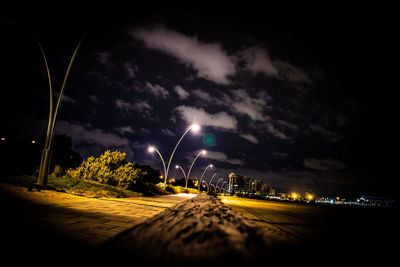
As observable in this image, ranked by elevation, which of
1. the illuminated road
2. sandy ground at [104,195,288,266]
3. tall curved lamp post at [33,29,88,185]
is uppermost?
tall curved lamp post at [33,29,88,185]

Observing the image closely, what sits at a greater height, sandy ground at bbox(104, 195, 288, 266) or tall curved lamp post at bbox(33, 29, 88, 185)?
tall curved lamp post at bbox(33, 29, 88, 185)

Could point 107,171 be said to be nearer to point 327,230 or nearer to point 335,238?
point 327,230

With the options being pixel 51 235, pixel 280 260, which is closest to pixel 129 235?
pixel 280 260

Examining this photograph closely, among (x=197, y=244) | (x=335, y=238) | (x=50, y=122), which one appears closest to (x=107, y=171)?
(x=50, y=122)

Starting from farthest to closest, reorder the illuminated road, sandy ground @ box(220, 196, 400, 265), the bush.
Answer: the bush → the illuminated road → sandy ground @ box(220, 196, 400, 265)

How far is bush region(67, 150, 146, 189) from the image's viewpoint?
12524mm

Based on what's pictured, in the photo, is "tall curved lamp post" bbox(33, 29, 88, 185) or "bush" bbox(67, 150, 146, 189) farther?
"bush" bbox(67, 150, 146, 189)

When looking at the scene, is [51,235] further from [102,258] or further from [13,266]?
[102,258]

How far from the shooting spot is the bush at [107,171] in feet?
41.1

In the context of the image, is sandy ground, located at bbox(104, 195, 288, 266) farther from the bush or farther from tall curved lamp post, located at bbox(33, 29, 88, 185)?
the bush

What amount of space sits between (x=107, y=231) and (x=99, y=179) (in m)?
11.5

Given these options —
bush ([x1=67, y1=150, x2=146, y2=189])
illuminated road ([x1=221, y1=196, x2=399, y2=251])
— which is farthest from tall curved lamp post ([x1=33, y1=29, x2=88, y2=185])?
illuminated road ([x1=221, y1=196, x2=399, y2=251])

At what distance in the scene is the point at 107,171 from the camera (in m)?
13.1

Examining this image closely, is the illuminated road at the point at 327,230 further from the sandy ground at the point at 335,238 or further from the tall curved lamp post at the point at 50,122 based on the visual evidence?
the tall curved lamp post at the point at 50,122
